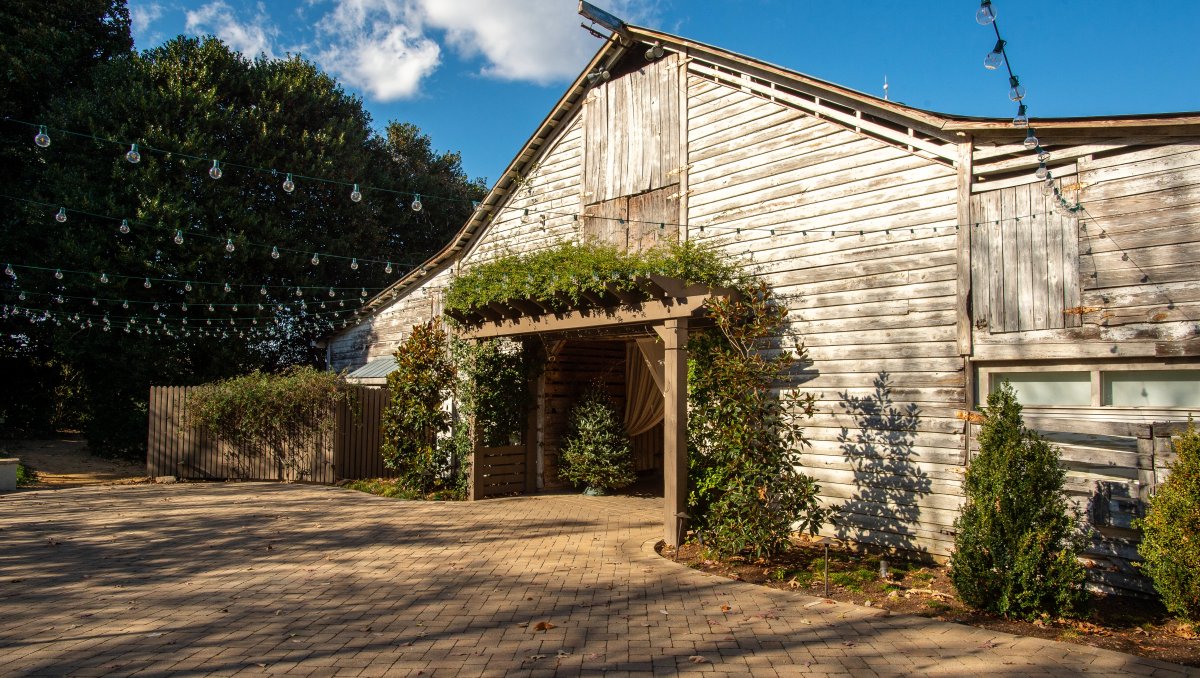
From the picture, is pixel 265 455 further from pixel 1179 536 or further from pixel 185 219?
pixel 1179 536

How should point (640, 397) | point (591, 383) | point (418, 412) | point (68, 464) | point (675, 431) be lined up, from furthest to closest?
1. point (68, 464)
2. point (591, 383)
3. point (640, 397)
4. point (418, 412)
5. point (675, 431)

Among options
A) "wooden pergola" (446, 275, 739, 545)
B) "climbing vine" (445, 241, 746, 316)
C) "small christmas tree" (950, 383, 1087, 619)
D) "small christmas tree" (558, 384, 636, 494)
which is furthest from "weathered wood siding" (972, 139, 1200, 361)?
"small christmas tree" (558, 384, 636, 494)

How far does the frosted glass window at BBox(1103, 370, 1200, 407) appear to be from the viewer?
5703 mm

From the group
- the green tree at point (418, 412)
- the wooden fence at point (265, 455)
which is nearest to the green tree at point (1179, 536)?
the green tree at point (418, 412)

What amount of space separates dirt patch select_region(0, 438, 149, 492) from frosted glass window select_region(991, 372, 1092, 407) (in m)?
15.5

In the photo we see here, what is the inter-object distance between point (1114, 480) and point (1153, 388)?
81 cm

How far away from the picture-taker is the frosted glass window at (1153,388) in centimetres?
570

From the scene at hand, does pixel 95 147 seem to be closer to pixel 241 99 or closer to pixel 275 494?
pixel 241 99

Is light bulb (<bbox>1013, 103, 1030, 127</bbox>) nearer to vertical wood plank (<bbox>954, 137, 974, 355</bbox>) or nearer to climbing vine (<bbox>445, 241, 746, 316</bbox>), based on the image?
vertical wood plank (<bbox>954, 137, 974, 355</bbox>)

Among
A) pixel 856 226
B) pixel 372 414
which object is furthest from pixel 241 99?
pixel 856 226

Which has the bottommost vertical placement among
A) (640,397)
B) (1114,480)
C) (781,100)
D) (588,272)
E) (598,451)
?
(598,451)

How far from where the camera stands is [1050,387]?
6.45m

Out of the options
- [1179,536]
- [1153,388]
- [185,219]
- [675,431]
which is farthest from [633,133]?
[185,219]

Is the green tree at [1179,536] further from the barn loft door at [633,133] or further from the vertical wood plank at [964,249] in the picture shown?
the barn loft door at [633,133]
